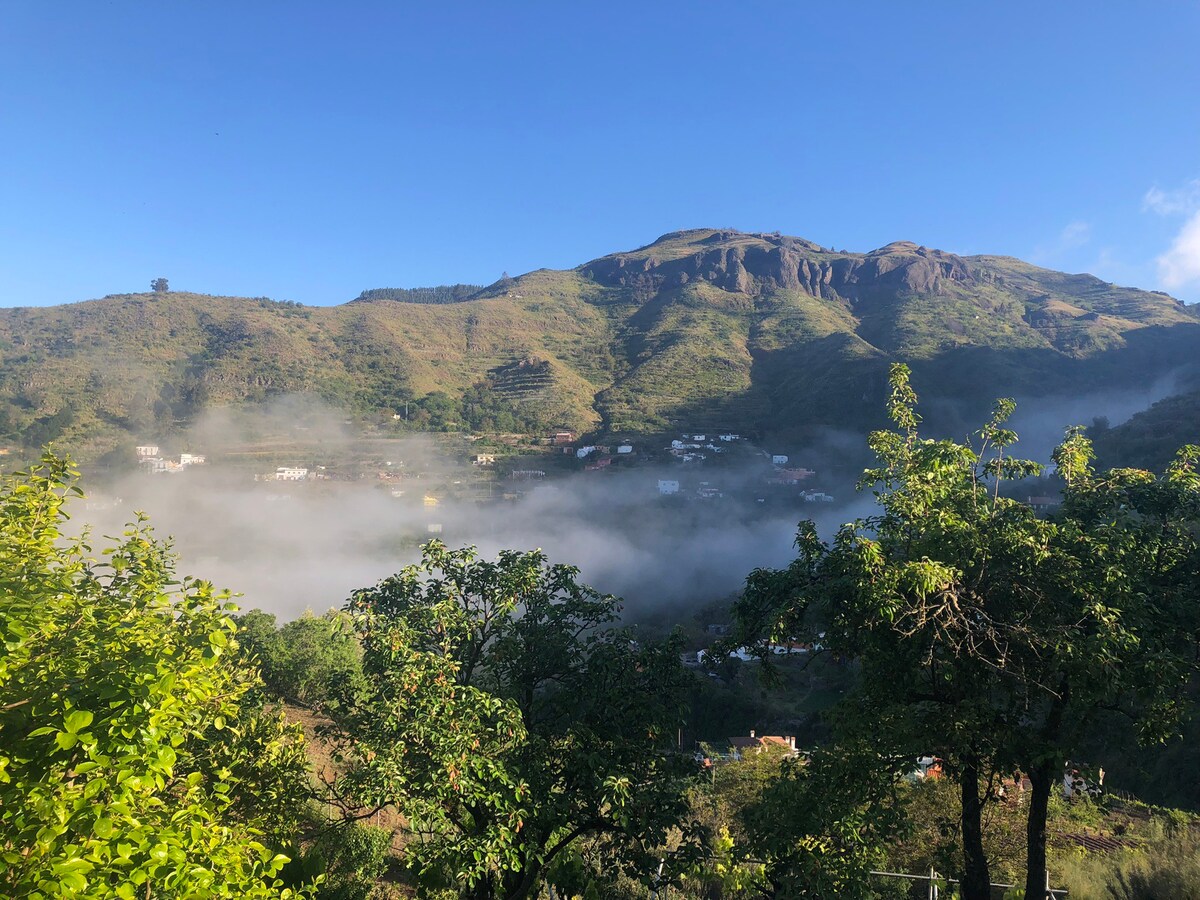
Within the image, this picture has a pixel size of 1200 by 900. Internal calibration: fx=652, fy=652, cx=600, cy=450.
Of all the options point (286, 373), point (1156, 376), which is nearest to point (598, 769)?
point (286, 373)

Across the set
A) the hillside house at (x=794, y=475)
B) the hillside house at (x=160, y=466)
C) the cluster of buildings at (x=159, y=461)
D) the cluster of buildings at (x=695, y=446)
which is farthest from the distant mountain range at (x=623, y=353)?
the hillside house at (x=794, y=475)

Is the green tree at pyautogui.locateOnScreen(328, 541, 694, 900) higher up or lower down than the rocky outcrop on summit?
lower down

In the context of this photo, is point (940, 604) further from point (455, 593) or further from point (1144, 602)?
point (455, 593)

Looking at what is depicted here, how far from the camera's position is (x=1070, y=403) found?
10412cm

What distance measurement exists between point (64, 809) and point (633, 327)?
15712cm

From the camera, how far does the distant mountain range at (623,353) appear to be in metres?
108

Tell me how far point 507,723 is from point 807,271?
7272 inches

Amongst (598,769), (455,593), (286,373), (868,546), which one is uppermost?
(286,373)

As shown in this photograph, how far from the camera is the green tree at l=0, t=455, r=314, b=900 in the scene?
2.80 meters

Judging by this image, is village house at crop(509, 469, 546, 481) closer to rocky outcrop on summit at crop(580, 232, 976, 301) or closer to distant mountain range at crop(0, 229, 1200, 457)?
distant mountain range at crop(0, 229, 1200, 457)

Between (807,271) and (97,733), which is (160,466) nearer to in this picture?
(97,733)

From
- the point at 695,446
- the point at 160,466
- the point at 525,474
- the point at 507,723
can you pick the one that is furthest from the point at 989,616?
the point at 160,466

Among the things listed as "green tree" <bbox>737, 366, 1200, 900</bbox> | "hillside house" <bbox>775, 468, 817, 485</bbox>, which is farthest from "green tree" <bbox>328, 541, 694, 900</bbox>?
"hillside house" <bbox>775, 468, 817, 485</bbox>

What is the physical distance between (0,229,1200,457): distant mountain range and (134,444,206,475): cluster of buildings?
343 cm
